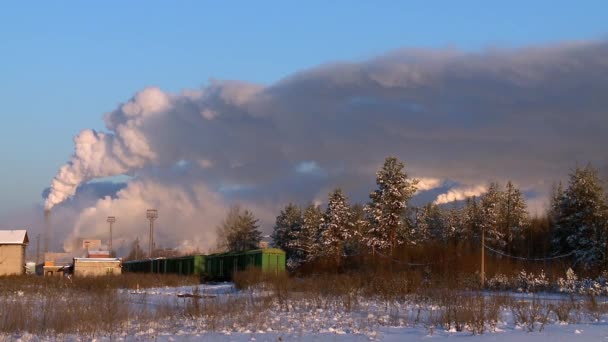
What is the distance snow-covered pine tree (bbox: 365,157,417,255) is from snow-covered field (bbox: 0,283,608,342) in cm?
4658

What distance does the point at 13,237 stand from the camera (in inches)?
2916

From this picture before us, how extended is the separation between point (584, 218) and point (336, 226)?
26209 millimetres

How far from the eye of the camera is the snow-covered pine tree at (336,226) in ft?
255

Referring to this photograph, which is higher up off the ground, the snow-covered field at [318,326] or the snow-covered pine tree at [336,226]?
the snow-covered pine tree at [336,226]

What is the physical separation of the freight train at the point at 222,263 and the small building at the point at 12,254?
14301 mm

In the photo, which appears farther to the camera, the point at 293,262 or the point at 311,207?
the point at 311,207

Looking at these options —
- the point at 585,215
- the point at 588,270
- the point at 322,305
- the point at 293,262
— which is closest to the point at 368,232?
the point at 293,262

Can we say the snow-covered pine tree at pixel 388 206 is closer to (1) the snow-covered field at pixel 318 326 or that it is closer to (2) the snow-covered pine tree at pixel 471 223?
(2) the snow-covered pine tree at pixel 471 223

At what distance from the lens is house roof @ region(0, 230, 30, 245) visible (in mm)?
72719

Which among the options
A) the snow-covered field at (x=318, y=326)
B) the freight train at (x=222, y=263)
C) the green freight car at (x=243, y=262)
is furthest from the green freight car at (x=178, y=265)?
the snow-covered field at (x=318, y=326)

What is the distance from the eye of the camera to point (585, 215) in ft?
197

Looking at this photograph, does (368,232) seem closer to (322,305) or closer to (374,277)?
(374,277)

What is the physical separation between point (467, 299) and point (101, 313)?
32.0ft

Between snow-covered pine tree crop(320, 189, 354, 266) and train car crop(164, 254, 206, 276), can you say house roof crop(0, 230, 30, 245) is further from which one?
snow-covered pine tree crop(320, 189, 354, 266)
